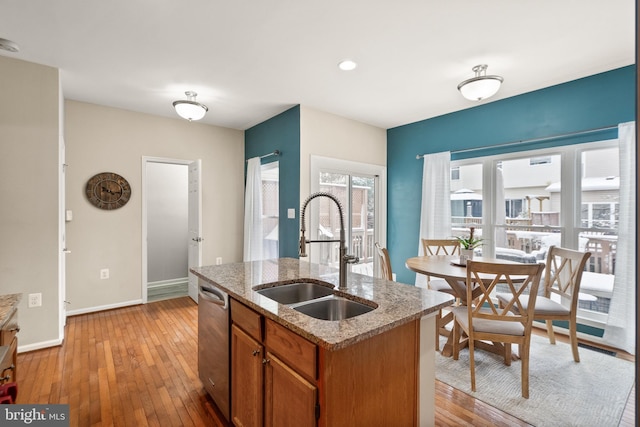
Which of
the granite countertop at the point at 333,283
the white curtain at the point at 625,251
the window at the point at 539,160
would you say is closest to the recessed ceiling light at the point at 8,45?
the granite countertop at the point at 333,283

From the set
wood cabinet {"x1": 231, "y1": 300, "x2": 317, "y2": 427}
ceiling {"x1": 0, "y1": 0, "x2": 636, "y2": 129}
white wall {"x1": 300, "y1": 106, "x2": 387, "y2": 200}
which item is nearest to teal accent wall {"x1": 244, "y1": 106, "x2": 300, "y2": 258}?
white wall {"x1": 300, "y1": 106, "x2": 387, "y2": 200}

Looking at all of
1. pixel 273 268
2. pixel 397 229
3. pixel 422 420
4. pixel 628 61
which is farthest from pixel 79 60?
pixel 628 61

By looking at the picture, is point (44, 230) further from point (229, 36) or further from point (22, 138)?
point (229, 36)

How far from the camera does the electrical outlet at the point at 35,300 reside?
2.70 metres

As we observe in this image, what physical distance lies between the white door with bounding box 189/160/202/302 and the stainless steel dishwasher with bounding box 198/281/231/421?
7.06 feet

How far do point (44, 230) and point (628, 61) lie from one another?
18.0 ft

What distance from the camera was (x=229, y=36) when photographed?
229 centimetres

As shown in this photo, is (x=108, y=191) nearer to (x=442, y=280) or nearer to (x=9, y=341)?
(x=9, y=341)

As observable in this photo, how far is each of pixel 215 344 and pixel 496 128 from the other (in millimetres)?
3752

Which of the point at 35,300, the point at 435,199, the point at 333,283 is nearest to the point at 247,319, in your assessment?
the point at 333,283

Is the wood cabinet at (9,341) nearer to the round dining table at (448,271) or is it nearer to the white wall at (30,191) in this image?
the white wall at (30,191)

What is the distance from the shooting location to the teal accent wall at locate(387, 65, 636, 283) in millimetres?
2820

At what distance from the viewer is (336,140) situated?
4.09 metres

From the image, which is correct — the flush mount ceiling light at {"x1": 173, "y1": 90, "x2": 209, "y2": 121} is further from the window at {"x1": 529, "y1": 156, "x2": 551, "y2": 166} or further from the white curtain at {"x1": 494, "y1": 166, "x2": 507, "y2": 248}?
the window at {"x1": 529, "y1": 156, "x2": 551, "y2": 166}
